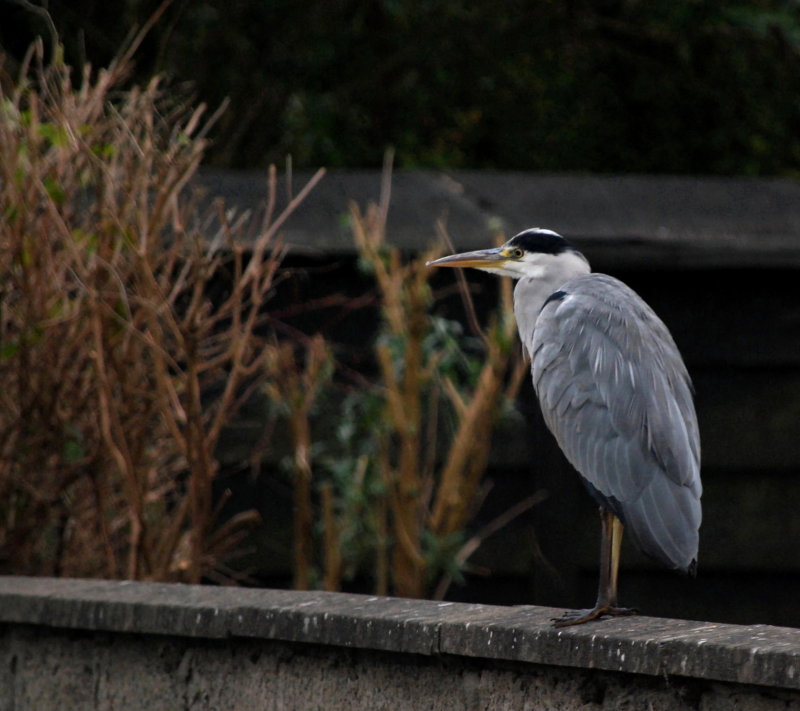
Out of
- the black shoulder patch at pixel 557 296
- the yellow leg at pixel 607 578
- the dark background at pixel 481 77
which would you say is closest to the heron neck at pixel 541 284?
the black shoulder patch at pixel 557 296

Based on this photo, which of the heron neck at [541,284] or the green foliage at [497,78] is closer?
the heron neck at [541,284]

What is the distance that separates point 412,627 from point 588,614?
37 cm

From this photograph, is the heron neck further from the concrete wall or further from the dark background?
the dark background

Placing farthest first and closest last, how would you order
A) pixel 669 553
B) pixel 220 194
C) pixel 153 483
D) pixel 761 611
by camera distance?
pixel 220 194
pixel 761 611
pixel 153 483
pixel 669 553

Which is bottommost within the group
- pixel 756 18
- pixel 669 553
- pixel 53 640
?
pixel 53 640

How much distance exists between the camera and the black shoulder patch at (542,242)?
3.61 meters

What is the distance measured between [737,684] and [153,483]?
250cm

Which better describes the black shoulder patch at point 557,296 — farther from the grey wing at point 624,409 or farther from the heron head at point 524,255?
the heron head at point 524,255

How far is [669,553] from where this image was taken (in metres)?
2.99

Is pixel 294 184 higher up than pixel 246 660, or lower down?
higher up

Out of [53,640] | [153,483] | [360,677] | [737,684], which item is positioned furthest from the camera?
[153,483]

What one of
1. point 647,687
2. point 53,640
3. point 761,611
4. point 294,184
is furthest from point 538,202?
point 647,687

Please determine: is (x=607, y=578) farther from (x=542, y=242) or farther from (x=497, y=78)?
(x=497, y=78)

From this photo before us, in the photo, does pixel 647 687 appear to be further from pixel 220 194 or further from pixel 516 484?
pixel 220 194
